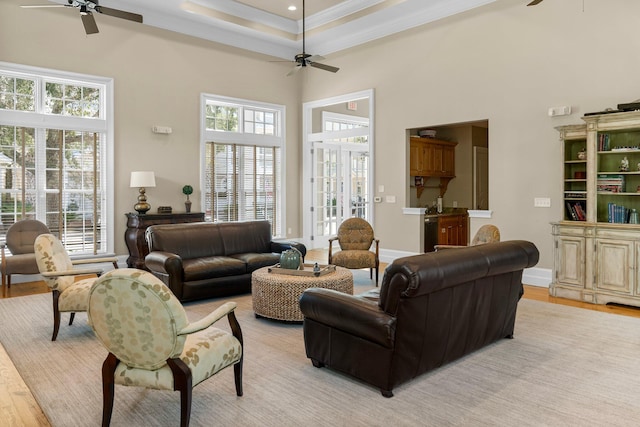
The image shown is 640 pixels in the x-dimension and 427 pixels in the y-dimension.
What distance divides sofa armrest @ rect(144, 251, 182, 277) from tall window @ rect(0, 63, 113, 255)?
2.42 metres

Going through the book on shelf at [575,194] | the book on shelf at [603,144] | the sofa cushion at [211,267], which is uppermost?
the book on shelf at [603,144]

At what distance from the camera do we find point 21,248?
6164 millimetres

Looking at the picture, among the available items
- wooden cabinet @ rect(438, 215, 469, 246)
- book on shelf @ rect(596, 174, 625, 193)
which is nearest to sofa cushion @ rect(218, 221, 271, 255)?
wooden cabinet @ rect(438, 215, 469, 246)

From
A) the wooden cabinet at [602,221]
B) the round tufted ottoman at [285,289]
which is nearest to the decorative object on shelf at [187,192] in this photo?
the round tufted ottoman at [285,289]

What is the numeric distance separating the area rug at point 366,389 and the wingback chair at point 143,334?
33 cm

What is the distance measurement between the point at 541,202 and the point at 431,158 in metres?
2.66

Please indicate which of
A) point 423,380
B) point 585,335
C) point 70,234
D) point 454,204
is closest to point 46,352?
point 423,380

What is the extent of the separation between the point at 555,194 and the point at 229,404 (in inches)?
201

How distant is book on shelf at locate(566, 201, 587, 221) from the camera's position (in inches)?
220

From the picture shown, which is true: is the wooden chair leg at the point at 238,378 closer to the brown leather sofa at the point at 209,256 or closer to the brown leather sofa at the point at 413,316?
the brown leather sofa at the point at 413,316

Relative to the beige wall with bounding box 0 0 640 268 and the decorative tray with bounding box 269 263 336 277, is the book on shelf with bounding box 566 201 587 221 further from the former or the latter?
the decorative tray with bounding box 269 263 336 277

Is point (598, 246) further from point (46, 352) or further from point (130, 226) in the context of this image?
point (130, 226)

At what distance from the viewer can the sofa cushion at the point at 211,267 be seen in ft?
17.0

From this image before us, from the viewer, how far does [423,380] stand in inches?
124
